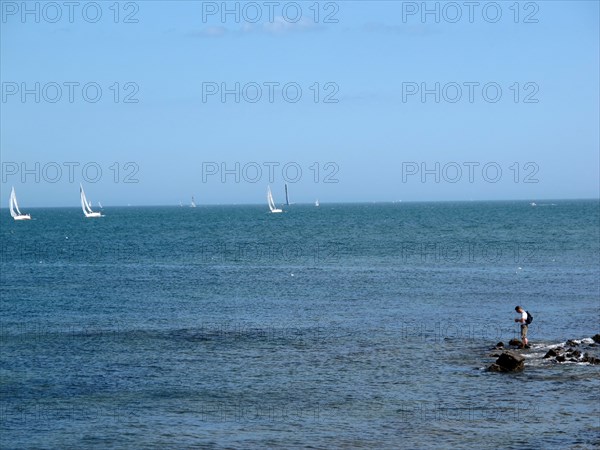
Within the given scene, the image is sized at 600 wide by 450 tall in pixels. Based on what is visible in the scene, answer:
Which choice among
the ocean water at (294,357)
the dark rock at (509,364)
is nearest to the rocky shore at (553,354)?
the dark rock at (509,364)

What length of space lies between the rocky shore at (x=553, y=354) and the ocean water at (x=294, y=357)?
1.71 feet

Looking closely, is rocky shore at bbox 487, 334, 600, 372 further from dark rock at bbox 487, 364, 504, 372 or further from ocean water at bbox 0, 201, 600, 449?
ocean water at bbox 0, 201, 600, 449

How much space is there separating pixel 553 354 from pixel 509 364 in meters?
3.32

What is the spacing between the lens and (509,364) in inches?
1302

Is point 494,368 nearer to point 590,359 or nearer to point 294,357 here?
point 590,359

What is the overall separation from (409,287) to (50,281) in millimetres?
28155

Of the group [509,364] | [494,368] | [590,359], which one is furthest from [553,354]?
[494,368]

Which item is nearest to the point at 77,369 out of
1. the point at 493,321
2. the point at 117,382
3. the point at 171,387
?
the point at 117,382

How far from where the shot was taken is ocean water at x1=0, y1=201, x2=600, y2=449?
84.8ft

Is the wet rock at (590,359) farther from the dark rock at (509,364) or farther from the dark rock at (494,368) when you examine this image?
the dark rock at (494,368)

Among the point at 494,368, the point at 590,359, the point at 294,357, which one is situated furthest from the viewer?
the point at 294,357

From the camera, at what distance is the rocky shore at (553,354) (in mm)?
33125

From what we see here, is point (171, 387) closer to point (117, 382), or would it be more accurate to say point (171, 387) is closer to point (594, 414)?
point (117, 382)

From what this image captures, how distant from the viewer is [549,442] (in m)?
24.2
